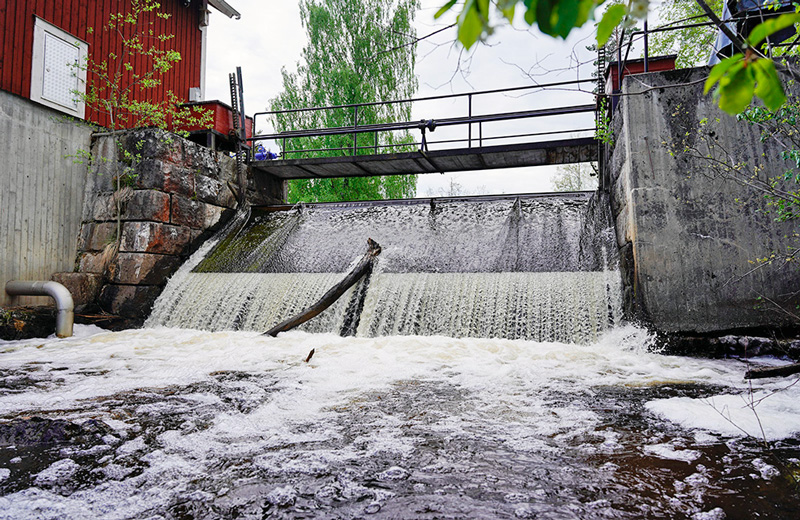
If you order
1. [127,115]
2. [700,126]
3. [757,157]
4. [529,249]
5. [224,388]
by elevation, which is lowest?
[224,388]

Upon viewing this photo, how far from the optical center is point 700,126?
182 inches

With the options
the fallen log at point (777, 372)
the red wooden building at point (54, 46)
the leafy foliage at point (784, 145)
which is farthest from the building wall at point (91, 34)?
the fallen log at point (777, 372)

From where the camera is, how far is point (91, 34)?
7.99 metres

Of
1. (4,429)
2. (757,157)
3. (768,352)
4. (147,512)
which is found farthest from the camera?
(757,157)

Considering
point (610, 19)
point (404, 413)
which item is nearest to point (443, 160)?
point (404, 413)

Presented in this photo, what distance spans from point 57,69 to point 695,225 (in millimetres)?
8690

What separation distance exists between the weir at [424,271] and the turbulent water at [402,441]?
4.27 ft

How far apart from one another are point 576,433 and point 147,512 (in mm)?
1714

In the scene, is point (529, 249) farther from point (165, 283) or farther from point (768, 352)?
point (165, 283)

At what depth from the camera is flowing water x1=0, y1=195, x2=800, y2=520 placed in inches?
59.8

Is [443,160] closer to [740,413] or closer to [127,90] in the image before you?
[127,90]

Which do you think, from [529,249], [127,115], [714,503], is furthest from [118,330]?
[714,503]

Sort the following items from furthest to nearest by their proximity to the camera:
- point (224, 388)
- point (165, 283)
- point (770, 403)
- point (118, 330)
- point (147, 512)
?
point (165, 283), point (118, 330), point (224, 388), point (770, 403), point (147, 512)

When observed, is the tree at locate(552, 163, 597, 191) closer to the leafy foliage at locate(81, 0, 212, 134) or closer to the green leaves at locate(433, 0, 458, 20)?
the leafy foliage at locate(81, 0, 212, 134)
